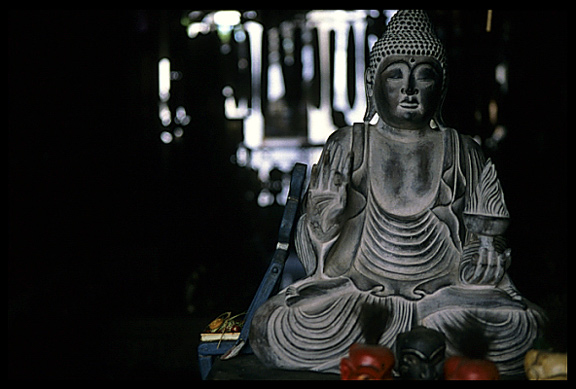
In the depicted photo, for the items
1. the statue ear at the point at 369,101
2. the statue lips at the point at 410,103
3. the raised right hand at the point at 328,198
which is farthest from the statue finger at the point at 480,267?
the statue ear at the point at 369,101

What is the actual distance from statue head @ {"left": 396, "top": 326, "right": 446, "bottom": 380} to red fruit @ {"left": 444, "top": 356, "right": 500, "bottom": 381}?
5 centimetres

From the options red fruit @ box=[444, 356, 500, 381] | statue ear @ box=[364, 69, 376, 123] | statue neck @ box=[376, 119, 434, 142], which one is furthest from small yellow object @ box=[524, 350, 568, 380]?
statue ear @ box=[364, 69, 376, 123]

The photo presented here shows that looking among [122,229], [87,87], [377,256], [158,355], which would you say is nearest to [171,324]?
[158,355]

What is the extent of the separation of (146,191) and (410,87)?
430 centimetres

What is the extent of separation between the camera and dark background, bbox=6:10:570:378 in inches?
228

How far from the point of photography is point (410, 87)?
3.81m

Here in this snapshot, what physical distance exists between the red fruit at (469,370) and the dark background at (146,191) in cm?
262

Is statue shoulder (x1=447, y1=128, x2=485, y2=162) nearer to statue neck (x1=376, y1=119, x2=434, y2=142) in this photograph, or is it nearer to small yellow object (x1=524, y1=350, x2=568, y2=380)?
statue neck (x1=376, y1=119, x2=434, y2=142)

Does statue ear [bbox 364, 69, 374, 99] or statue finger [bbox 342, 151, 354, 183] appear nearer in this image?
statue finger [bbox 342, 151, 354, 183]

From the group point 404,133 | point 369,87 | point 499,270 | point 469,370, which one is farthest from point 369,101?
point 469,370

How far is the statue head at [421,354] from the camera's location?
305 centimetres

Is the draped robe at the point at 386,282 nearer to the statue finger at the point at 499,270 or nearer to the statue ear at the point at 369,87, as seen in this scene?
the statue finger at the point at 499,270

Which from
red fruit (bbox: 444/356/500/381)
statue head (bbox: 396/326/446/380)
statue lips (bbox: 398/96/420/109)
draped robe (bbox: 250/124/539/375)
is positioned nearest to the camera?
red fruit (bbox: 444/356/500/381)

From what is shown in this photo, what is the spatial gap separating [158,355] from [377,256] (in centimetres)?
245
